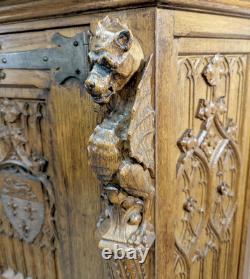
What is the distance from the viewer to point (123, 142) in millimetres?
507

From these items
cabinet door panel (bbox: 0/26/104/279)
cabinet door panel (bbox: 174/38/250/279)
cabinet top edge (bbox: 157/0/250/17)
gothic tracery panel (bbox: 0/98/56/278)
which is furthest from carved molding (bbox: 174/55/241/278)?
gothic tracery panel (bbox: 0/98/56/278)

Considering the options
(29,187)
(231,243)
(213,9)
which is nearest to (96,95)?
(213,9)

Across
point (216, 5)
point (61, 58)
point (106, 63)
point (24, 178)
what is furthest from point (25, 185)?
point (216, 5)

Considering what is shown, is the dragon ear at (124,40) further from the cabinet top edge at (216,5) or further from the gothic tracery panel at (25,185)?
the gothic tracery panel at (25,185)

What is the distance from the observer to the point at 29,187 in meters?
0.78

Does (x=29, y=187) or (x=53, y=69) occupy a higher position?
(x=53, y=69)

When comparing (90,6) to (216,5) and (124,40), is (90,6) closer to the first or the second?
(124,40)

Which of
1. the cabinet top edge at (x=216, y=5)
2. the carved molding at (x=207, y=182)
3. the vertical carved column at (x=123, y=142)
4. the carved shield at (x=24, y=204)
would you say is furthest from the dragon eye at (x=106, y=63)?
the carved shield at (x=24, y=204)

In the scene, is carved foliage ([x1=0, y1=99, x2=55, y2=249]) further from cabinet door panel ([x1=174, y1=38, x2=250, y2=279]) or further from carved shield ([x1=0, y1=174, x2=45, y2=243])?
cabinet door panel ([x1=174, y1=38, x2=250, y2=279])

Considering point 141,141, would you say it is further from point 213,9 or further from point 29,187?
point 29,187

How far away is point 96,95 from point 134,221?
245 millimetres

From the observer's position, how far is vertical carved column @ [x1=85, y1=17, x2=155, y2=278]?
468mm

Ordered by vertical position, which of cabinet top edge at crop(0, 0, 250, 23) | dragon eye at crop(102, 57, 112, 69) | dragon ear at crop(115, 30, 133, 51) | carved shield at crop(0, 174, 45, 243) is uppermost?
cabinet top edge at crop(0, 0, 250, 23)

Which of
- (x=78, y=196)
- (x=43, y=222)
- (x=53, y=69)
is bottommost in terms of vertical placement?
(x=43, y=222)
